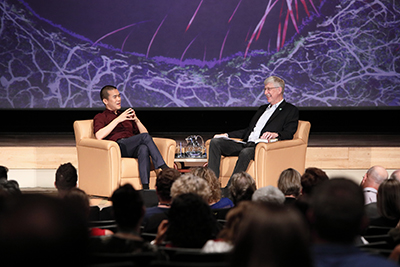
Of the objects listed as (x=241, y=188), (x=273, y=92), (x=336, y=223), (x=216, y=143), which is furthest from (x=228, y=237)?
(x=273, y=92)

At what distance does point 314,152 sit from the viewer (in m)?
5.88

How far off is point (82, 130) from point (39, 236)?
3.95 m

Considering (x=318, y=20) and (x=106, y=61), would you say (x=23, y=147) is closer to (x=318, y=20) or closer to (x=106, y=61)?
(x=106, y=61)

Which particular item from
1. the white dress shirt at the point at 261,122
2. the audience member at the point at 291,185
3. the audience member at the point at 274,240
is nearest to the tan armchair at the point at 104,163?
the white dress shirt at the point at 261,122

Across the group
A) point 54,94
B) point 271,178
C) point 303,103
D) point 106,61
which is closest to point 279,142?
point 271,178

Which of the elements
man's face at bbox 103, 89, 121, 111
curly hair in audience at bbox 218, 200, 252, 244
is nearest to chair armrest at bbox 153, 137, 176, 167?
man's face at bbox 103, 89, 121, 111

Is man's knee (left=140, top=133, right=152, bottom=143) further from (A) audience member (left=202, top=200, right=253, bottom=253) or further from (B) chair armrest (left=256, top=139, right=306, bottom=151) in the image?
(A) audience member (left=202, top=200, right=253, bottom=253)

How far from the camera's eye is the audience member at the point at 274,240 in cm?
104

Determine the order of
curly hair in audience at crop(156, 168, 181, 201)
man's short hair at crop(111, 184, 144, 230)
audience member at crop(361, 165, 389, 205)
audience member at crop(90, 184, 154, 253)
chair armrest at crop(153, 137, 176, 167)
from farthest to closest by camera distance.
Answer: chair armrest at crop(153, 137, 176, 167) → audience member at crop(361, 165, 389, 205) → curly hair in audience at crop(156, 168, 181, 201) → man's short hair at crop(111, 184, 144, 230) → audience member at crop(90, 184, 154, 253)

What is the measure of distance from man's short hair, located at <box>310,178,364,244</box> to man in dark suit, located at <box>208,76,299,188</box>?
3136 millimetres

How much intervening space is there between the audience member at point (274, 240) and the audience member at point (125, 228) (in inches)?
25.1

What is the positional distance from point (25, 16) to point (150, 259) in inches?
200

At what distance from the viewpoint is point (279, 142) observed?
447 centimetres

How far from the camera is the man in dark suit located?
4516 mm
